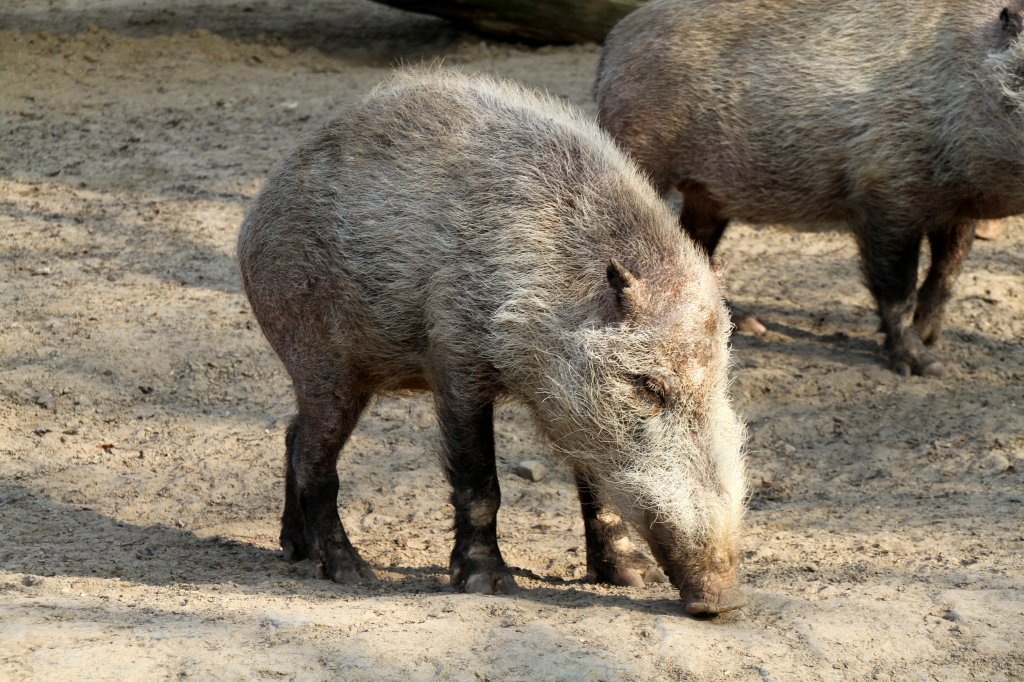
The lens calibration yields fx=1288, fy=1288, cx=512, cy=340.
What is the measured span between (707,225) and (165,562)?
4028 millimetres

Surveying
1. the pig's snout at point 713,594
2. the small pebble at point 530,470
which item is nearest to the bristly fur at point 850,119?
the small pebble at point 530,470

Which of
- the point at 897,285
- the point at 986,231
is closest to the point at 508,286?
the point at 897,285

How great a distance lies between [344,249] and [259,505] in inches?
59.1

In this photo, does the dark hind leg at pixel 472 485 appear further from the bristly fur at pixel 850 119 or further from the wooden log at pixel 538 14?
the wooden log at pixel 538 14

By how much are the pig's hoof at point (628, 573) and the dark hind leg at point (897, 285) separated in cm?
290

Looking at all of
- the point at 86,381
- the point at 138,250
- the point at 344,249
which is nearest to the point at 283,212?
the point at 344,249

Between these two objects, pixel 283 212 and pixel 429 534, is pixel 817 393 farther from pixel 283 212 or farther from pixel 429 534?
pixel 283 212

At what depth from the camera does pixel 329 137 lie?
525 cm

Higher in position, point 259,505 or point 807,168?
point 807,168

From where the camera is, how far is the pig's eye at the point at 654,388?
423 cm

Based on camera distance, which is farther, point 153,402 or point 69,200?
point 69,200

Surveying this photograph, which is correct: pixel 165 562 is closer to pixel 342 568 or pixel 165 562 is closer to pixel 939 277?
pixel 342 568

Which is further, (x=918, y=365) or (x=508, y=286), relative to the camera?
(x=918, y=365)

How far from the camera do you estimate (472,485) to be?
473 centimetres
